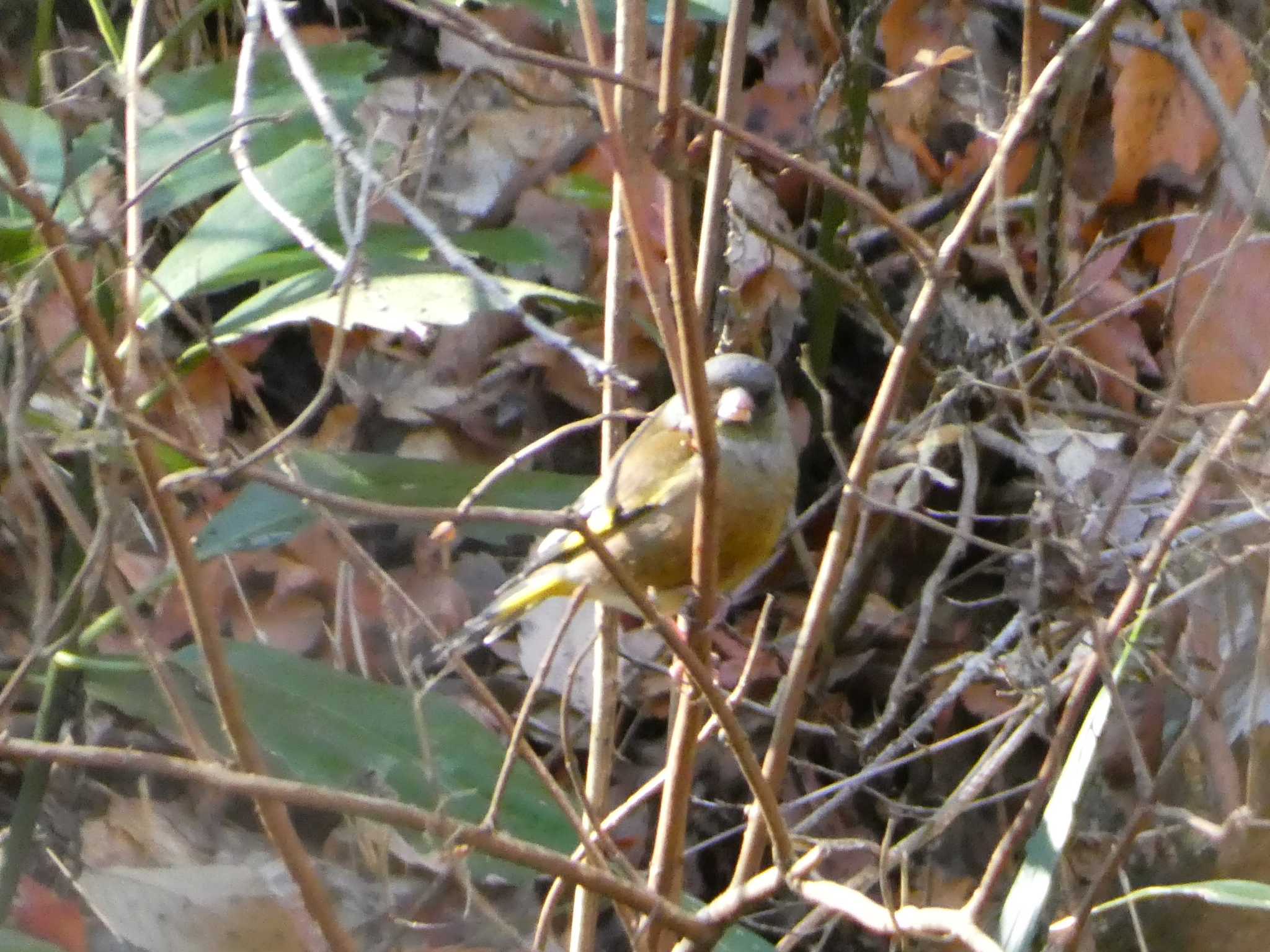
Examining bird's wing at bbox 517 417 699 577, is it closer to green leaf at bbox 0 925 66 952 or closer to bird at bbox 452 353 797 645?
bird at bbox 452 353 797 645

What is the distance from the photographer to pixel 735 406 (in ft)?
7.19

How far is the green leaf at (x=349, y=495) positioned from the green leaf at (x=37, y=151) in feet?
1.42

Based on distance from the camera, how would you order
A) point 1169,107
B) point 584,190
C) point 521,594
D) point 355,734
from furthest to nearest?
1. point 1169,107
2. point 584,190
3. point 521,594
4. point 355,734

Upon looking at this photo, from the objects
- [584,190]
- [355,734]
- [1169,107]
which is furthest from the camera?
[1169,107]

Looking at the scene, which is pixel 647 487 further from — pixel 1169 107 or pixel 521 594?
pixel 1169 107

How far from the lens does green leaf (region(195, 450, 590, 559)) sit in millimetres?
1823

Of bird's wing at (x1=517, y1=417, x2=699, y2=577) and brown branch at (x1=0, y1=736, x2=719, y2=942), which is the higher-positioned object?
brown branch at (x1=0, y1=736, x2=719, y2=942)

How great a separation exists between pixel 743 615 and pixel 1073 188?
1.12 meters

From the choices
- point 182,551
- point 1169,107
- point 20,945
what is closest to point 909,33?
point 1169,107

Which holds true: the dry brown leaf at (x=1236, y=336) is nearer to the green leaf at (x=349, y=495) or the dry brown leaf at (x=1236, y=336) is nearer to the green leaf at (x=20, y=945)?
the green leaf at (x=349, y=495)

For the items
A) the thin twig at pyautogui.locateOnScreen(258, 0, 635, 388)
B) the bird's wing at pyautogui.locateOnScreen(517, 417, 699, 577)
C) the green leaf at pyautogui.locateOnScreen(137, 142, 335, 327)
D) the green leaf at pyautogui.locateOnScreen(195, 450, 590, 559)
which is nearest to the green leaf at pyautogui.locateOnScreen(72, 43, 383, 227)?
the green leaf at pyautogui.locateOnScreen(137, 142, 335, 327)

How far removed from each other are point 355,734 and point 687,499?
2.14 ft

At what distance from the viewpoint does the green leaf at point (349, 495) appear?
1823mm

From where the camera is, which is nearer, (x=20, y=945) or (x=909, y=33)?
(x=20, y=945)
